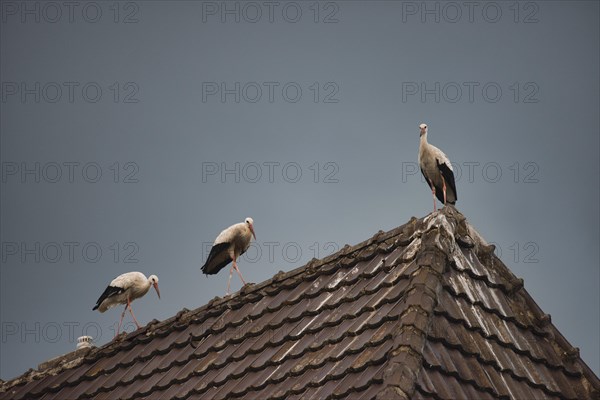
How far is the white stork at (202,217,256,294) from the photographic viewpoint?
53.7 ft

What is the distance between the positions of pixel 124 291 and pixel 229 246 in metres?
1.63

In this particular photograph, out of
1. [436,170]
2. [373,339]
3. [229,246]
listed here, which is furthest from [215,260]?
[373,339]

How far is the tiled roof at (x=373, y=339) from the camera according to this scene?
6973 millimetres

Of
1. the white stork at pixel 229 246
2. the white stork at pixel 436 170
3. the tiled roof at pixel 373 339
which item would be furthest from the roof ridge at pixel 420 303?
the white stork at pixel 229 246

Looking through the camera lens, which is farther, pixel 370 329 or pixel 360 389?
pixel 370 329

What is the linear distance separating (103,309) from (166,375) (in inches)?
329

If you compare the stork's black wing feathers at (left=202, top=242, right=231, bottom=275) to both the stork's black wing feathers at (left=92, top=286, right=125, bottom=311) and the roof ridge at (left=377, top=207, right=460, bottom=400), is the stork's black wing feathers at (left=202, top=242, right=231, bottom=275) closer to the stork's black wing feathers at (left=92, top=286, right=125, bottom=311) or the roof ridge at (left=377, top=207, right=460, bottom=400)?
the stork's black wing feathers at (left=92, top=286, right=125, bottom=311)

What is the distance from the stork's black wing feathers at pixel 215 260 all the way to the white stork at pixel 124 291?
966 mm

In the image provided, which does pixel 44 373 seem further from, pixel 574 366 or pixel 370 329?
pixel 574 366

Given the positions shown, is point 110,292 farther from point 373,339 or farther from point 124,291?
point 373,339

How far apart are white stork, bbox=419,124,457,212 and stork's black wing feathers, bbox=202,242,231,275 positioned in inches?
149

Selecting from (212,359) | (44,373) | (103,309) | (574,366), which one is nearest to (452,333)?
(574,366)

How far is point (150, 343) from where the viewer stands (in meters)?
9.58

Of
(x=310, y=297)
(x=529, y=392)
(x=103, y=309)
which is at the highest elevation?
(x=103, y=309)
